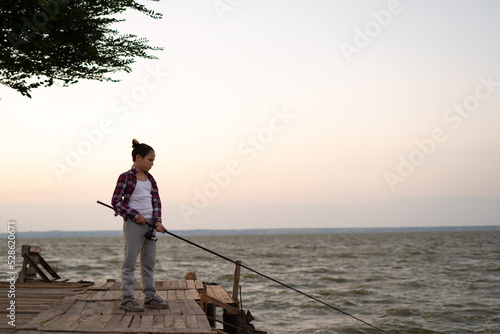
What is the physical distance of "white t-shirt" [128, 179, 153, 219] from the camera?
6.04 metres

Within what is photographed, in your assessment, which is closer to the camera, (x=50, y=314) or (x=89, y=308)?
(x=50, y=314)

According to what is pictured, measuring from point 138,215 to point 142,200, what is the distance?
24 centimetres

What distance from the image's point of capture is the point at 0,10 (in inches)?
280

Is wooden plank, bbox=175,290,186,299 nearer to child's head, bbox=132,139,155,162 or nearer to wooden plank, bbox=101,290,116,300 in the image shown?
wooden plank, bbox=101,290,116,300

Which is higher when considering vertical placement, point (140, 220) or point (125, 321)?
point (140, 220)

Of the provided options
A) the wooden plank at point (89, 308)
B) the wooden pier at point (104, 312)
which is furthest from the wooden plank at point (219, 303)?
the wooden plank at point (89, 308)

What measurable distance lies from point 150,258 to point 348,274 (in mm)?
24148

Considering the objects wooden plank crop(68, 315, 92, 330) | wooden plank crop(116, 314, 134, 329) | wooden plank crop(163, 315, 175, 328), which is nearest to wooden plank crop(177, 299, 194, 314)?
wooden plank crop(163, 315, 175, 328)

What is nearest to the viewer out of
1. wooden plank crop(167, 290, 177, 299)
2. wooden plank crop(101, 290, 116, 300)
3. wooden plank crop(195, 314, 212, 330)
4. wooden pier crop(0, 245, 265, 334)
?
wooden pier crop(0, 245, 265, 334)

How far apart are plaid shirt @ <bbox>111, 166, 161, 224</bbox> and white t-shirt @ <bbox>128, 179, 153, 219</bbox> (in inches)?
1.9

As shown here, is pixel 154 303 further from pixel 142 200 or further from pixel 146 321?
pixel 142 200

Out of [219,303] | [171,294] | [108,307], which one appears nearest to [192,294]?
[171,294]

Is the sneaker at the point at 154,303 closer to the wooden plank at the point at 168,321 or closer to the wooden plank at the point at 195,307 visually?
the wooden plank at the point at 195,307

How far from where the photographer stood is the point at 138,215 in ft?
19.4
